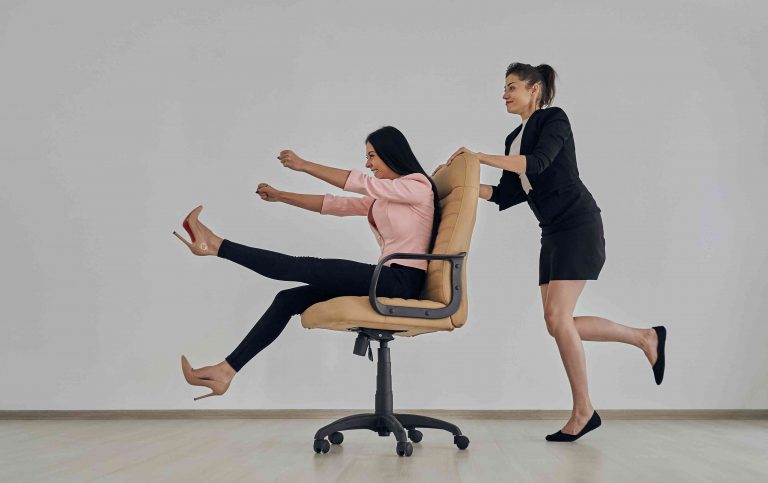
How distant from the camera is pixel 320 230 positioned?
4789 millimetres

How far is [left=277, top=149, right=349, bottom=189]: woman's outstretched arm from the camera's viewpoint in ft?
9.95

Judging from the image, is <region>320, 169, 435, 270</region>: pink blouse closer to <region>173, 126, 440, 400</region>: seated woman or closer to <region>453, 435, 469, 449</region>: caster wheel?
<region>173, 126, 440, 400</region>: seated woman

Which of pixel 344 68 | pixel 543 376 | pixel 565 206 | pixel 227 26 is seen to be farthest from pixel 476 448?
pixel 227 26

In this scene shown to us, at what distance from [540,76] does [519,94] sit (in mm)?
127

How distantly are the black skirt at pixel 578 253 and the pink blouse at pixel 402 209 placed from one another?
0.63 metres

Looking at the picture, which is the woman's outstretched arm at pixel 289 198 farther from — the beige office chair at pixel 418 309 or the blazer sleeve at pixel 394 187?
the beige office chair at pixel 418 309

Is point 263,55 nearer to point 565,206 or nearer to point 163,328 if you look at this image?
point 163,328

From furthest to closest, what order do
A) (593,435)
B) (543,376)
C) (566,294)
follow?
(543,376)
(593,435)
(566,294)

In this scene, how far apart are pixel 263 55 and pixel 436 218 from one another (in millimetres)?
2199

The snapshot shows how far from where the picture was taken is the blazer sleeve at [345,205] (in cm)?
350

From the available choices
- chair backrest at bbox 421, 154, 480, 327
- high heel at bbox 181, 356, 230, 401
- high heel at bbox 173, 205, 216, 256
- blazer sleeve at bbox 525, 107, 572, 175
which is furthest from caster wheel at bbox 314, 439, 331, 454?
blazer sleeve at bbox 525, 107, 572, 175

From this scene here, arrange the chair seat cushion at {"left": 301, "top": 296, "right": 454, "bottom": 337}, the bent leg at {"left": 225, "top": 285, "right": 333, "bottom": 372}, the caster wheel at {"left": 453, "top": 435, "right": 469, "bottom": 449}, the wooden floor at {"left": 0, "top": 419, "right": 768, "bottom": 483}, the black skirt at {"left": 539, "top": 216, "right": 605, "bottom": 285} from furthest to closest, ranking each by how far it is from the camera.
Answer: the black skirt at {"left": 539, "top": 216, "right": 605, "bottom": 285}, the caster wheel at {"left": 453, "top": 435, "right": 469, "bottom": 449}, the bent leg at {"left": 225, "top": 285, "right": 333, "bottom": 372}, the chair seat cushion at {"left": 301, "top": 296, "right": 454, "bottom": 337}, the wooden floor at {"left": 0, "top": 419, "right": 768, "bottom": 483}

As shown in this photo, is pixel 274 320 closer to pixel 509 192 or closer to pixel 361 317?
pixel 361 317

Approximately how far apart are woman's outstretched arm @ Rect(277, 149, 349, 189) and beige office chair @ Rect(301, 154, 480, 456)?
1.30ft
